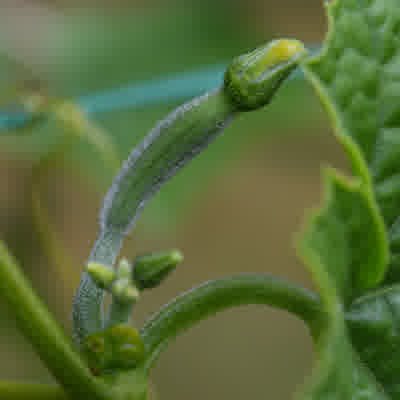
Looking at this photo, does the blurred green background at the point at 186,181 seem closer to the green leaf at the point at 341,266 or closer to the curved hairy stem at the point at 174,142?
the curved hairy stem at the point at 174,142

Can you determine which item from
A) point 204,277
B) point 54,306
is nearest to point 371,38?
point 54,306

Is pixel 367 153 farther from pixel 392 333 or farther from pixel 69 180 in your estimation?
pixel 69 180

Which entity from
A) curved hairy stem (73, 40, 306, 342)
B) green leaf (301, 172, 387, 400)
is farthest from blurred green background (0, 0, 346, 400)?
green leaf (301, 172, 387, 400)

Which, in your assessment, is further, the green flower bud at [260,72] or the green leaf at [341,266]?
the green flower bud at [260,72]

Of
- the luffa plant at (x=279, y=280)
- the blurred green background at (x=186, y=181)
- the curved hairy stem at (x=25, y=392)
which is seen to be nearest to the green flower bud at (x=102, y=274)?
the luffa plant at (x=279, y=280)

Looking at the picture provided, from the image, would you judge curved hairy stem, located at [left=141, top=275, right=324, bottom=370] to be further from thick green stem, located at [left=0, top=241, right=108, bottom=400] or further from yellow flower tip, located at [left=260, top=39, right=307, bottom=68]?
yellow flower tip, located at [left=260, top=39, right=307, bottom=68]

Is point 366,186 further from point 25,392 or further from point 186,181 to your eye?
point 186,181
